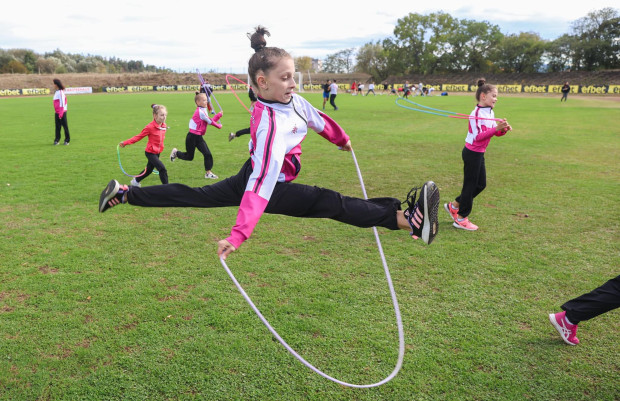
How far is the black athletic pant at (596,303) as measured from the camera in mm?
3910

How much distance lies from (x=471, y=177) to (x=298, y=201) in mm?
4185

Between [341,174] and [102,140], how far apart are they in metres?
11.3

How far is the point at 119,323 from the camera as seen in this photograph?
4578mm

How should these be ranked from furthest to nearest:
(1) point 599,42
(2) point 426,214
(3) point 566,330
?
1. (1) point 599,42
2. (2) point 426,214
3. (3) point 566,330

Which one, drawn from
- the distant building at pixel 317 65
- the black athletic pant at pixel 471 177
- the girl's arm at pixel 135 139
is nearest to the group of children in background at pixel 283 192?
the black athletic pant at pixel 471 177

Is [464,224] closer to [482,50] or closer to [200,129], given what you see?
[200,129]

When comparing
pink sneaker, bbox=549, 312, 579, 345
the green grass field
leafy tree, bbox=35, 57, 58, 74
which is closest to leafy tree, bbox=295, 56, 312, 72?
leafy tree, bbox=35, 57, 58, 74

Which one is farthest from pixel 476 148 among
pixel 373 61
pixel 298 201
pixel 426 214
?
pixel 373 61

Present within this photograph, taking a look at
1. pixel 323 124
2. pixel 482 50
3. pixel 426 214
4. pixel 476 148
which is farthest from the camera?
pixel 482 50

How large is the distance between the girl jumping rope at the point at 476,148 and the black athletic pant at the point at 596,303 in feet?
10.6

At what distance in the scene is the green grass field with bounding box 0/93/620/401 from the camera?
12.3 feet

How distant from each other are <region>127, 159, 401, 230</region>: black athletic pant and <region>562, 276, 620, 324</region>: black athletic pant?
71.4 inches

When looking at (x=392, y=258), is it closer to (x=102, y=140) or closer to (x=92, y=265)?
(x=92, y=265)

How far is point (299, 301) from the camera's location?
16.5 ft
